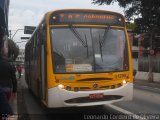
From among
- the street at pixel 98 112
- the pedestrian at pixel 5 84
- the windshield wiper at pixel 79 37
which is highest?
the windshield wiper at pixel 79 37

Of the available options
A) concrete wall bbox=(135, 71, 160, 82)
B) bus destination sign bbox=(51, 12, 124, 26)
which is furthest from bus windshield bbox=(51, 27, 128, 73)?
concrete wall bbox=(135, 71, 160, 82)

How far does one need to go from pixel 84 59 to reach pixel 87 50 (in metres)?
0.28

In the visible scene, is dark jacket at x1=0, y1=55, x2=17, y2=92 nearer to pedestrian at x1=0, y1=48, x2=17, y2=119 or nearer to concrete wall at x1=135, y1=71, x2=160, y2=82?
pedestrian at x1=0, y1=48, x2=17, y2=119

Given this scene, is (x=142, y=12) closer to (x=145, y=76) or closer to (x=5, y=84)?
(x=145, y=76)

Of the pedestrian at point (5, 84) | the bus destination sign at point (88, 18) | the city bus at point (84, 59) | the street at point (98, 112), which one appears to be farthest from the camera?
the street at point (98, 112)

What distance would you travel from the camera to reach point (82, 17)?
1313 cm

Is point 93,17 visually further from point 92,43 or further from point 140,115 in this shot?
point 140,115

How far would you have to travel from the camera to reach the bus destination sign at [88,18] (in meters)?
12.9

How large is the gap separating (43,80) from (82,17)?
83.3 inches

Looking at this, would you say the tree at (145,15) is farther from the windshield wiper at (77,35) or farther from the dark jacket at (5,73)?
the dark jacket at (5,73)

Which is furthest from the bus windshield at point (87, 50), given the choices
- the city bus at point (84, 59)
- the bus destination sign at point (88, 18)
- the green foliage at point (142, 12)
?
the green foliage at point (142, 12)

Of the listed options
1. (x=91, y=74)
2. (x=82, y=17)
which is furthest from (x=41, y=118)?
(x=82, y=17)

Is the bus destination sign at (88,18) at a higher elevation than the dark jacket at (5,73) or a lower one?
higher

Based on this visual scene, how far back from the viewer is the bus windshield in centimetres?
1249
